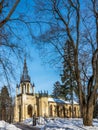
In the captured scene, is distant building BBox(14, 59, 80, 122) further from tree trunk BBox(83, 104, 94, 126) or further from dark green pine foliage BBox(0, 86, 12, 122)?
tree trunk BBox(83, 104, 94, 126)

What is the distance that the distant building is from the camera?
6956 cm

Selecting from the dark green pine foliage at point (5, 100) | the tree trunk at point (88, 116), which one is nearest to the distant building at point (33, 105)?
the dark green pine foliage at point (5, 100)

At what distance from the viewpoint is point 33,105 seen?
235ft

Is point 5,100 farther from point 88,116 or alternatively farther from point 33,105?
point 33,105

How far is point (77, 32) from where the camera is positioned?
18938 mm

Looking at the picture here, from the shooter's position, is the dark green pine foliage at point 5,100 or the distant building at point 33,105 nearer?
the dark green pine foliage at point 5,100

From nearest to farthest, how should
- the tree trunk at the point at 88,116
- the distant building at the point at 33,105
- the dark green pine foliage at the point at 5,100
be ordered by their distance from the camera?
the dark green pine foliage at the point at 5,100, the tree trunk at the point at 88,116, the distant building at the point at 33,105

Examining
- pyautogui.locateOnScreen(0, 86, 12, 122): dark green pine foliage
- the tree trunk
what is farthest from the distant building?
the tree trunk

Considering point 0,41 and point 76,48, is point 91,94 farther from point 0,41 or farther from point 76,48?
point 0,41

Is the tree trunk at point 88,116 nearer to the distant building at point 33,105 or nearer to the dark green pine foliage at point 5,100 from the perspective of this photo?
the dark green pine foliage at point 5,100

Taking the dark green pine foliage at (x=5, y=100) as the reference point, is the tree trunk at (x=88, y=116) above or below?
below

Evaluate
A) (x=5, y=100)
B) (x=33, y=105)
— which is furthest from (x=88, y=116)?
(x=33, y=105)

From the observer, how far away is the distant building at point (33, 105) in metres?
69.6

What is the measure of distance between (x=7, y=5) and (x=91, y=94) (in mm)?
8641
